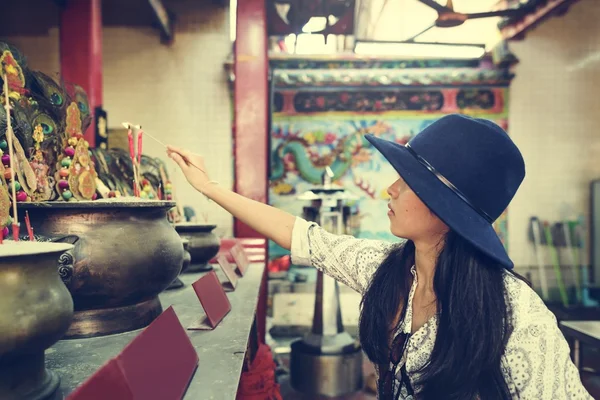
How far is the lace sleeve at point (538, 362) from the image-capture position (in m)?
1.13

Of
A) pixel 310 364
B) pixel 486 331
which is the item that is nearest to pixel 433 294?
pixel 486 331

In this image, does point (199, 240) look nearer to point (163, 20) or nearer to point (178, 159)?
point (178, 159)

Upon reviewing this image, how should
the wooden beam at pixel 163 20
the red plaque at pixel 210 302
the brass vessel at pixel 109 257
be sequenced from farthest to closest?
the wooden beam at pixel 163 20, the red plaque at pixel 210 302, the brass vessel at pixel 109 257

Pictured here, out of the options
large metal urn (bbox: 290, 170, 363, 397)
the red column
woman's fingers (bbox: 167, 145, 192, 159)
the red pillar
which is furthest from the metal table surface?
the red pillar

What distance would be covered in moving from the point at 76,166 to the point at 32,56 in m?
5.62

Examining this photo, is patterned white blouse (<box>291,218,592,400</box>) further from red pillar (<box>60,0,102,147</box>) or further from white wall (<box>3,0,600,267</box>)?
white wall (<box>3,0,600,267</box>)

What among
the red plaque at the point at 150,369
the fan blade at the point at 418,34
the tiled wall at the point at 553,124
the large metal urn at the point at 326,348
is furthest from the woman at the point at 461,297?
the tiled wall at the point at 553,124

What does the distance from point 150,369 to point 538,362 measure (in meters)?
0.85

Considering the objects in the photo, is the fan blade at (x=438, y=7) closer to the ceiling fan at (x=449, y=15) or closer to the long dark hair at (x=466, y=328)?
the ceiling fan at (x=449, y=15)

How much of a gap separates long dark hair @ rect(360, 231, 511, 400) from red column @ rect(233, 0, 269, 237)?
3.20 metres

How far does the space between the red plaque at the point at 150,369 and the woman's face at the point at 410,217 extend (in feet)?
1.97

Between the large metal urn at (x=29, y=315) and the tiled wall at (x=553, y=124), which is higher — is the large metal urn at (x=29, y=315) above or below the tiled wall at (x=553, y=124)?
below

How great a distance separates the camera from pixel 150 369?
0.87 metres

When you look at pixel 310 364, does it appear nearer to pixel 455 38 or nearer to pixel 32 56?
→ pixel 455 38
